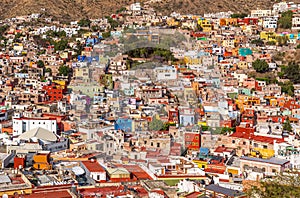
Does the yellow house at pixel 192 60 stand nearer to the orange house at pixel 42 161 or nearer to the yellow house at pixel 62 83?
the yellow house at pixel 62 83

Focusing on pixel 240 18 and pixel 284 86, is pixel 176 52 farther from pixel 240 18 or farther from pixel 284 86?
pixel 240 18

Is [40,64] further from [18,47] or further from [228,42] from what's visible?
[228,42]

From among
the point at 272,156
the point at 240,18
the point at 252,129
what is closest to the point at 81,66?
the point at 252,129

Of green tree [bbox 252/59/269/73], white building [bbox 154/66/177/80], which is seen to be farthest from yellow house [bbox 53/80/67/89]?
green tree [bbox 252/59/269/73]

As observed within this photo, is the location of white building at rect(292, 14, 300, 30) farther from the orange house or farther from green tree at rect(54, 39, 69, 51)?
the orange house

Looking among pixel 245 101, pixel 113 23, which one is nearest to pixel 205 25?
pixel 113 23

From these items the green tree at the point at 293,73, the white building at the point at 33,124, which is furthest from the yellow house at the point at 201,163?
the green tree at the point at 293,73
